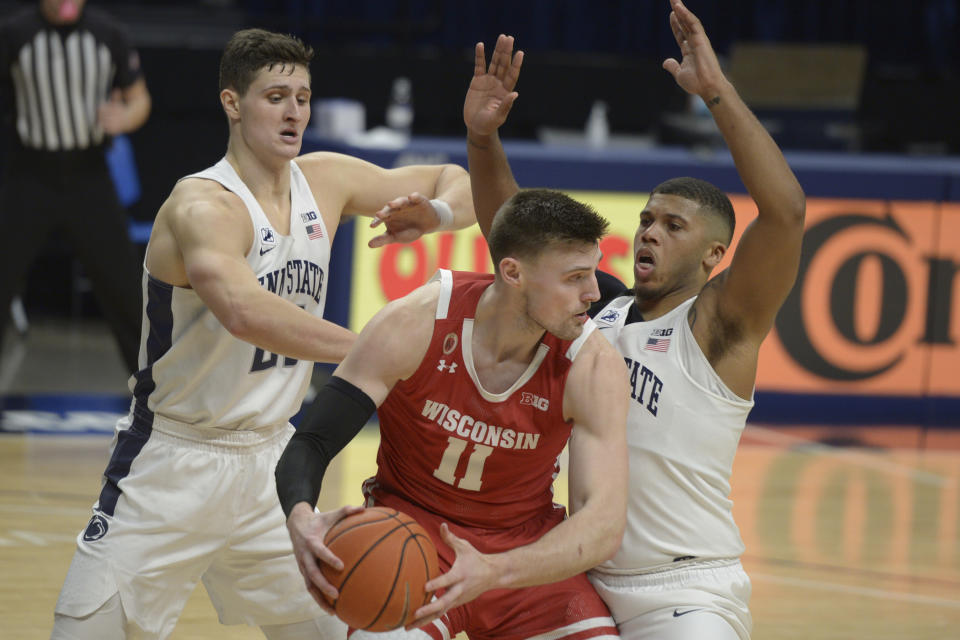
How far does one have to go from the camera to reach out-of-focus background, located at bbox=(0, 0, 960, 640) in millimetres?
6910

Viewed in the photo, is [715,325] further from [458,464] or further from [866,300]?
[866,300]

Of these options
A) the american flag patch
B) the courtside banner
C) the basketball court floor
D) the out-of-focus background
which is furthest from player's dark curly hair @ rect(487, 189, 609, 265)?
the courtside banner

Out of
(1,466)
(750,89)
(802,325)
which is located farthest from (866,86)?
(1,466)

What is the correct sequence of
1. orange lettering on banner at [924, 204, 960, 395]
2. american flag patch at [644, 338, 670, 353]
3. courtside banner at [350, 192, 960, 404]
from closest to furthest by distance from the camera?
american flag patch at [644, 338, 670, 353]
courtside banner at [350, 192, 960, 404]
orange lettering on banner at [924, 204, 960, 395]

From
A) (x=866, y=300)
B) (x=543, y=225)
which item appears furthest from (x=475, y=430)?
(x=866, y=300)

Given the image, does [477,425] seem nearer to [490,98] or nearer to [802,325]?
[490,98]

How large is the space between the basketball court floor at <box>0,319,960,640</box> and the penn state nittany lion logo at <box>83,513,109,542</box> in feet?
4.89

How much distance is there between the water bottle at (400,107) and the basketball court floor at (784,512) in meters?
2.80

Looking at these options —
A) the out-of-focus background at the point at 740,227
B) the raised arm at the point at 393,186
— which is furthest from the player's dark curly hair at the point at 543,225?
the out-of-focus background at the point at 740,227

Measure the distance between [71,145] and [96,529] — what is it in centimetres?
444

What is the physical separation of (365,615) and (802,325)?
660 cm

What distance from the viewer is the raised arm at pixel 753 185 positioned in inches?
151

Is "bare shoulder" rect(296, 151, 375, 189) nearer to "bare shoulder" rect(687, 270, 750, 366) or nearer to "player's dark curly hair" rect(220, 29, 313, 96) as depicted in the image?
"player's dark curly hair" rect(220, 29, 313, 96)

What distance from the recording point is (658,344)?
4203 mm
